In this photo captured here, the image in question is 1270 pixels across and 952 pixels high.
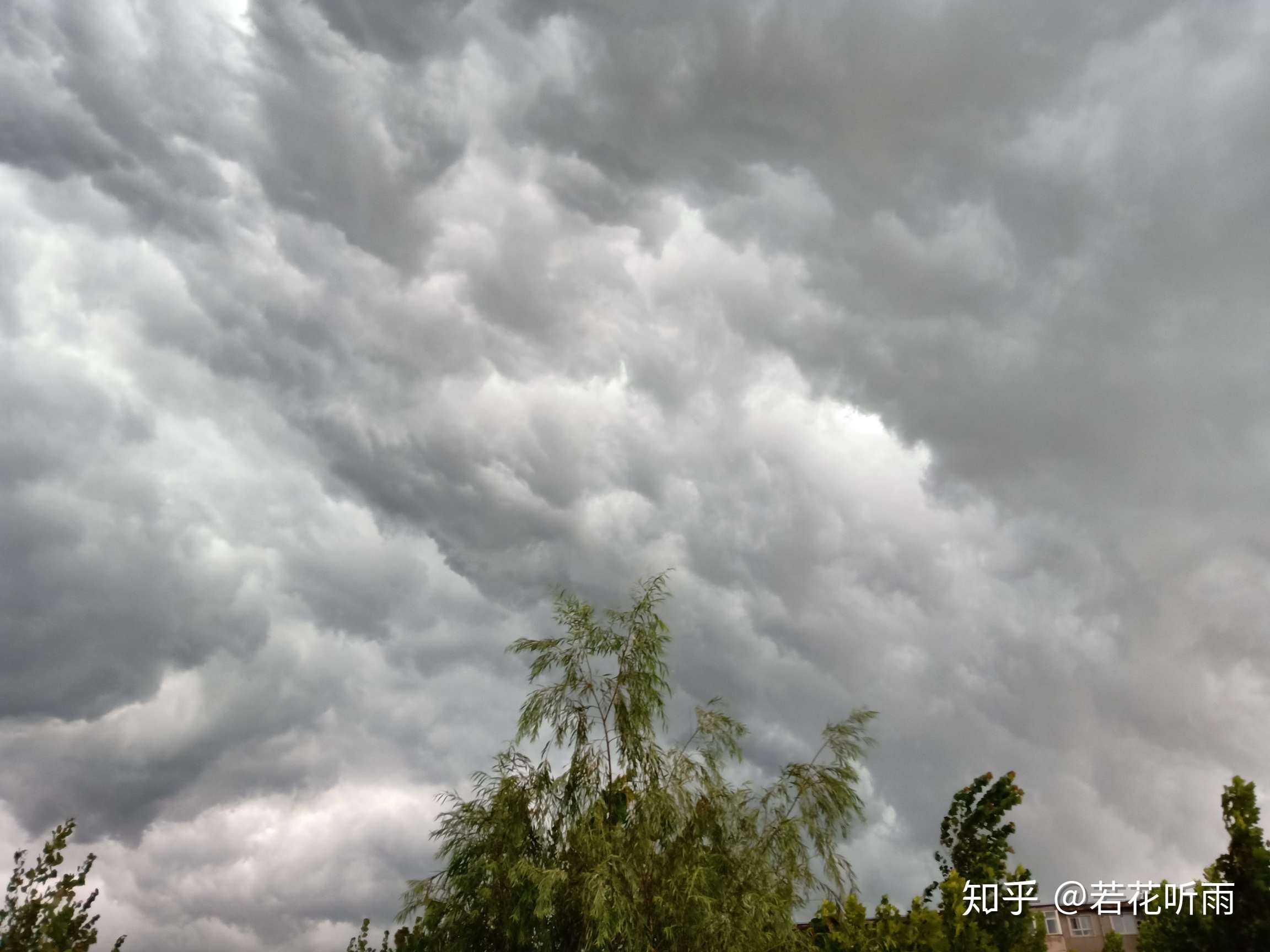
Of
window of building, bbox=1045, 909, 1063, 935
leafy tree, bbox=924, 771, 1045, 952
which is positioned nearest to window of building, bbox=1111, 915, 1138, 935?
window of building, bbox=1045, 909, 1063, 935

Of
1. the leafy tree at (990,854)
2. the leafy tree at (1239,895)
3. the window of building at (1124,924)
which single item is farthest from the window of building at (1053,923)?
the leafy tree at (1239,895)

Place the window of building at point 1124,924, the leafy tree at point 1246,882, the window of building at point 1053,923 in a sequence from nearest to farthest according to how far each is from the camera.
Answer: the leafy tree at point 1246,882, the window of building at point 1053,923, the window of building at point 1124,924

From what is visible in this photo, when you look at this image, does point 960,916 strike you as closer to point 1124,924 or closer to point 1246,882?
point 1246,882

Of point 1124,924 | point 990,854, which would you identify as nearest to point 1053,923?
point 1124,924

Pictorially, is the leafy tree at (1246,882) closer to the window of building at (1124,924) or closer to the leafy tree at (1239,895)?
the leafy tree at (1239,895)

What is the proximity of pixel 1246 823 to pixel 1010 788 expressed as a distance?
773cm

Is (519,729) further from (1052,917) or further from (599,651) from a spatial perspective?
(1052,917)

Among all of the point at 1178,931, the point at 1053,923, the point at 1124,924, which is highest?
the point at 1178,931

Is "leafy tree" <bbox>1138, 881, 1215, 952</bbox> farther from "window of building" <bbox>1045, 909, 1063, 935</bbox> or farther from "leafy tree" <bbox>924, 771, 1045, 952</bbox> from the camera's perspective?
"window of building" <bbox>1045, 909, 1063, 935</bbox>

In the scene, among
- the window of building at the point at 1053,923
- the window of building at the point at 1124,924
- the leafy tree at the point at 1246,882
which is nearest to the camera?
the leafy tree at the point at 1246,882

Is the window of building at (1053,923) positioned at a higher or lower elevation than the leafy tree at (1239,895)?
lower

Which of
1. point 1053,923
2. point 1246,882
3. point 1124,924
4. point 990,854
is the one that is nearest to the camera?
point 1246,882

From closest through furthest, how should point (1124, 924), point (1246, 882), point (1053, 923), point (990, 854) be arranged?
point (1246, 882)
point (990, 854)
point (1053, 923)
point (1124, 924)

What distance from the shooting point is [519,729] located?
17094mm
